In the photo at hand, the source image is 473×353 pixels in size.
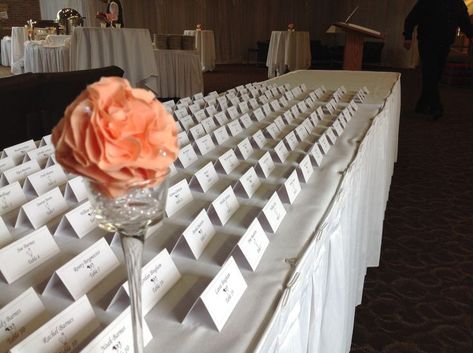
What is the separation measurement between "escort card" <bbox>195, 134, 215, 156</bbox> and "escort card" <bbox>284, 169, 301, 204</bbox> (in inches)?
12.4

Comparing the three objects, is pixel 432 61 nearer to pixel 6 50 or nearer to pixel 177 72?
pixel 177 72

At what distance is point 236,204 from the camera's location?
905mm

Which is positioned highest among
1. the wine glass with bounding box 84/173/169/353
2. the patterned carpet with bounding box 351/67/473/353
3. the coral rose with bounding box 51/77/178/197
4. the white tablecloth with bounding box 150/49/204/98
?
the coral rose with bounding box 51/77/178/197

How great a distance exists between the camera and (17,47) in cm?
720

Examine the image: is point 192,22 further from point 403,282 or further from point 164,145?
point 164,145

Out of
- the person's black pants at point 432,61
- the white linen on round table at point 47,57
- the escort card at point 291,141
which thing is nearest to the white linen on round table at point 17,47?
the white linen on round table at point 47,57

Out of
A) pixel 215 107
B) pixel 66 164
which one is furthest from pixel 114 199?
pixel 215 107

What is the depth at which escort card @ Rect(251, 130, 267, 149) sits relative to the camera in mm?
1318

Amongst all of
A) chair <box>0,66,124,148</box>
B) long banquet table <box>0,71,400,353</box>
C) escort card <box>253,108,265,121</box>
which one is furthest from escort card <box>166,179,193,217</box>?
chair <box>0,66,124,148</box>

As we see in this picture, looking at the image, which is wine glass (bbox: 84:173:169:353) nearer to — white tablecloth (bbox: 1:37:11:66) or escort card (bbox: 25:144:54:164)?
escort card (bbox: 25:144:54:164)

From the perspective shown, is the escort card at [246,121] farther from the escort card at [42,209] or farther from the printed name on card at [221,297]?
the printed name on card at [221,297]

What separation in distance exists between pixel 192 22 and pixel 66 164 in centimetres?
1151

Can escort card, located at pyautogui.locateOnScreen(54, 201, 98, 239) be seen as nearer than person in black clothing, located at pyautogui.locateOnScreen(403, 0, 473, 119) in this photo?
Yes

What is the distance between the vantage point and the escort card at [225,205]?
2.72 ft
